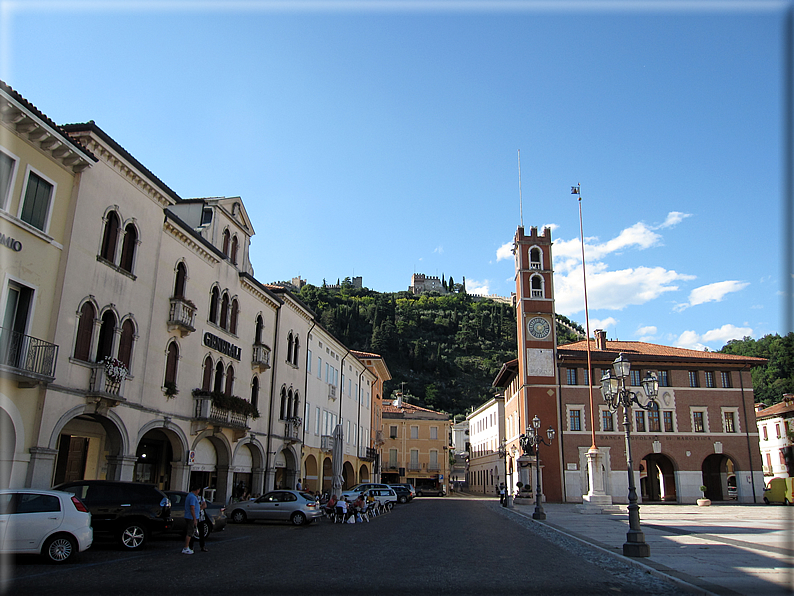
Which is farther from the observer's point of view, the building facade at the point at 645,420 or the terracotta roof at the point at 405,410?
the terracotta roof at the point at 405,410

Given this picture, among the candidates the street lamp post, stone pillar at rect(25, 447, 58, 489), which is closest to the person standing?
stone pillar at rect(25, 447, 58, 489)

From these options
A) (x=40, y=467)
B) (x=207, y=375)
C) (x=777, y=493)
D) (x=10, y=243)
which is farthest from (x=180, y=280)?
(x=777, y=493)

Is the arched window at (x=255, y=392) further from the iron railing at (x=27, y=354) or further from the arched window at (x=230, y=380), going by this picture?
the iron railing at (x=27, y=354)

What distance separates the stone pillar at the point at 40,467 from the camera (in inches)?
612

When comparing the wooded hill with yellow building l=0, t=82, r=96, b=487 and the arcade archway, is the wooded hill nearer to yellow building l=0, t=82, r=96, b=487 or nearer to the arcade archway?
the arcade archway

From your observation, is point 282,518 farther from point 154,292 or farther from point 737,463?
point 737,463

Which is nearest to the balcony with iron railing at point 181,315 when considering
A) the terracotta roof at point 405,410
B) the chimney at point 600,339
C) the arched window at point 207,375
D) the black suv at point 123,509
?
the arched window at point 207,375

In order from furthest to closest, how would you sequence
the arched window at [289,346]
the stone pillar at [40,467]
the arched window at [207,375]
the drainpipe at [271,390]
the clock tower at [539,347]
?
the clock tower at [539,347], the arched window at [289,346], the drainpipe at [271,390], the arched window at [207,375], the stone pillar at [40,467]

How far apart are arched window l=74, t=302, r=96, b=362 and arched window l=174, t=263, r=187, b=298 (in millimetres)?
5791

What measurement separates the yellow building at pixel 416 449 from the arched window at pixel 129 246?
205ft

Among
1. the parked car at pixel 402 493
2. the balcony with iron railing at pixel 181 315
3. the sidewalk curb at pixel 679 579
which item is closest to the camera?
the sidewalk curb at pixel 679 579

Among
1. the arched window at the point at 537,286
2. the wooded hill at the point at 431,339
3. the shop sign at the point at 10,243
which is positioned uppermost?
the wooded hill at the point at 431,339

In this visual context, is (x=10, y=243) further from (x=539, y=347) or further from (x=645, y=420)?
(x=645, y=420)

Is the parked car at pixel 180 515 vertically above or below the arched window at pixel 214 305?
below
